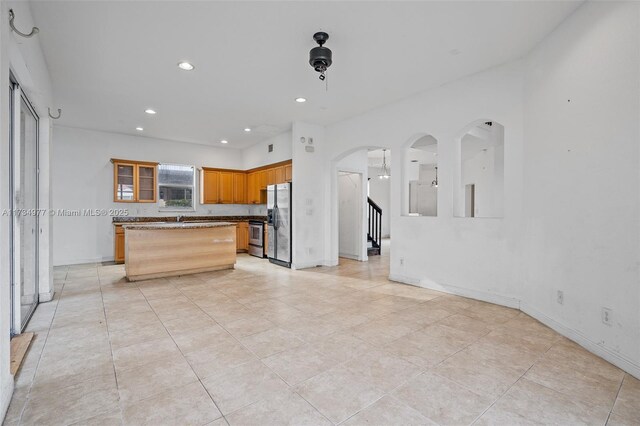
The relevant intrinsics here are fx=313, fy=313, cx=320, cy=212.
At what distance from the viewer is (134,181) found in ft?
24.1

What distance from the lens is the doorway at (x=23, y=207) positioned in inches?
113

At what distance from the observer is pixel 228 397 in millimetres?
1998

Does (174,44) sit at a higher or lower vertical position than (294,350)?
higher

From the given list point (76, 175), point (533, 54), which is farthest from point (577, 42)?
point (76, 175)

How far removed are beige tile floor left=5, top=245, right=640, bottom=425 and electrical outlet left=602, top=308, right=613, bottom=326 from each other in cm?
31

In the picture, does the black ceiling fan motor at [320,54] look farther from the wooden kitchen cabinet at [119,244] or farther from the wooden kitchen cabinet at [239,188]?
the wooden kitchen cabinet at [239,188]

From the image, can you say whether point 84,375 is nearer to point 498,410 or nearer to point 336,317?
point 336,317

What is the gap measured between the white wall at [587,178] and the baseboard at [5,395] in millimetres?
4142

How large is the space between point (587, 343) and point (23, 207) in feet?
18.5

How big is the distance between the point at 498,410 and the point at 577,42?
320 cm

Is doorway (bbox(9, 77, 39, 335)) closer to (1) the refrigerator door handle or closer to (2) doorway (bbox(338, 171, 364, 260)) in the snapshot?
(1) the refrigerator door handle

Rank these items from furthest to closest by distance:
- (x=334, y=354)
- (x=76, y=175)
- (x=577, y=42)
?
(x=76, y=175), (x=577, y=42), (x=334, y=354)

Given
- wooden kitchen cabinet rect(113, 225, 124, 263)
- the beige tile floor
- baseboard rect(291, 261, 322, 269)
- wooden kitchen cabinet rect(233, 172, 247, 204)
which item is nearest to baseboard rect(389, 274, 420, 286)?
the beige tile floor

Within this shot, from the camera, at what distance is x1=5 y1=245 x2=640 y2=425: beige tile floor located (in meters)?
1.86
